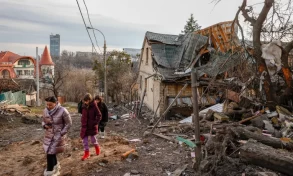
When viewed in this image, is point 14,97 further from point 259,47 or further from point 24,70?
point 24,70

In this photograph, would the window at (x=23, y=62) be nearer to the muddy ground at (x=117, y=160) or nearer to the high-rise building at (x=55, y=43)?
the muddy ground at (x=117, y=160)

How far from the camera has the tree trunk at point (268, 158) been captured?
3492 millimetres

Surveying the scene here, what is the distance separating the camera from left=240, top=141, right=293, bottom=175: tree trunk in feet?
11.5

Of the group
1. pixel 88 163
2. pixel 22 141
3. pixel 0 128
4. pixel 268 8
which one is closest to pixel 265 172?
pixel 88 163

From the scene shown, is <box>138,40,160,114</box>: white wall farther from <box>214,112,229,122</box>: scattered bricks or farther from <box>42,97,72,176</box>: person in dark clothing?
<box>42,97,72,176</box>: person in dark clothing

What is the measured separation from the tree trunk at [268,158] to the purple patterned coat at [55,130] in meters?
3.24

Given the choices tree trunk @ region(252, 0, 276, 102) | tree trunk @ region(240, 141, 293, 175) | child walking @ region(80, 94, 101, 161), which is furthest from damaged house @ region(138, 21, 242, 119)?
tree trunk @ region(240, 141, 293, 175)

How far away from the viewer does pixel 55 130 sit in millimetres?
4473

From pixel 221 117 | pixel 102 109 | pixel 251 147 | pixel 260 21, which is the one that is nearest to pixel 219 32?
pixel 260 21

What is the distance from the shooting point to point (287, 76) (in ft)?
20.9

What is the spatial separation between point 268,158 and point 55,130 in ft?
12.1

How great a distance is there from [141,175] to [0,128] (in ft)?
28.6

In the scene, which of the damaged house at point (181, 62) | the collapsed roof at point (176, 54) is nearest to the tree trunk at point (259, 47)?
the damaged house at point (181, 62)

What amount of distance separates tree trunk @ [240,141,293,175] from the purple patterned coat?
3.24 m
